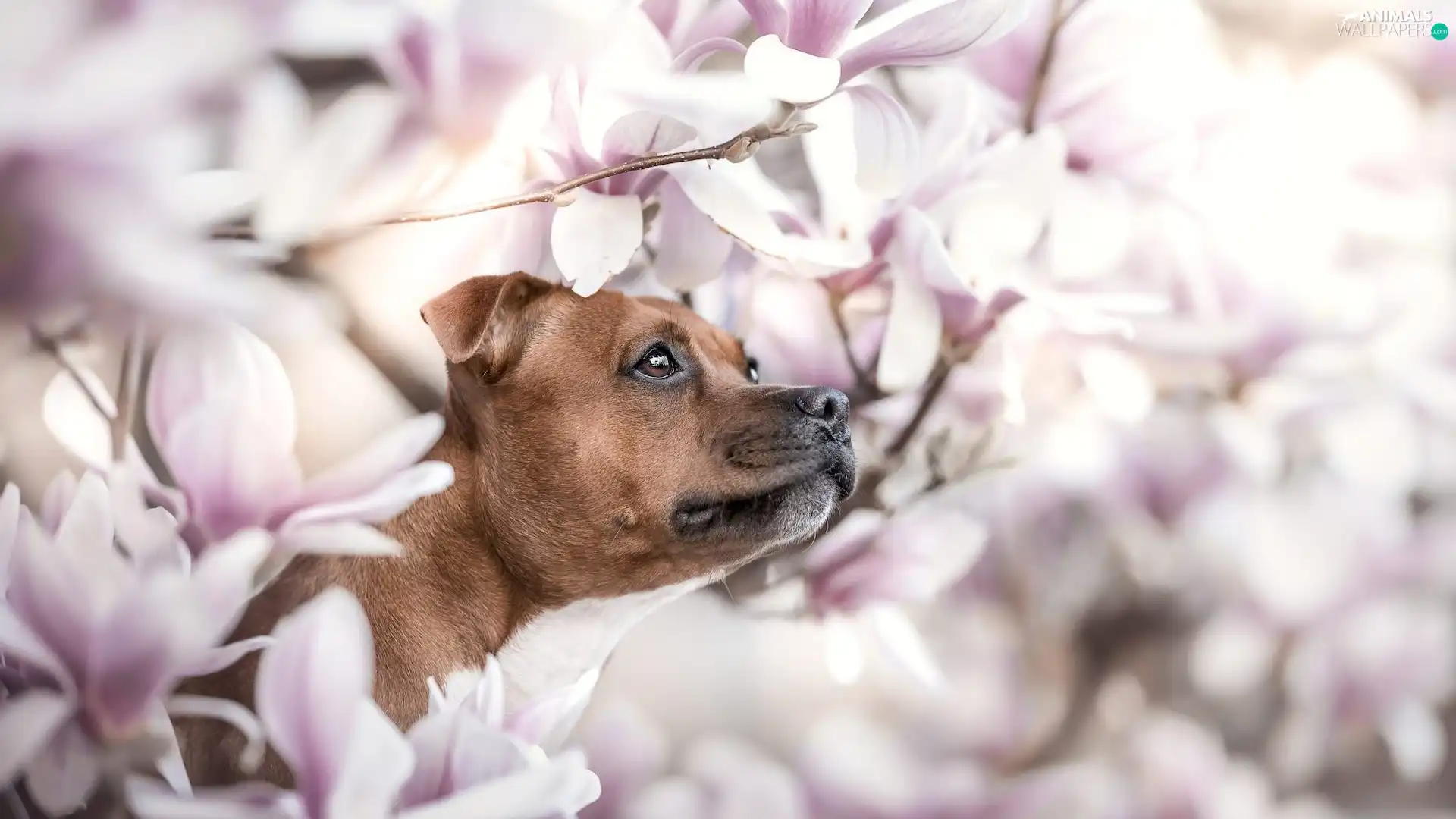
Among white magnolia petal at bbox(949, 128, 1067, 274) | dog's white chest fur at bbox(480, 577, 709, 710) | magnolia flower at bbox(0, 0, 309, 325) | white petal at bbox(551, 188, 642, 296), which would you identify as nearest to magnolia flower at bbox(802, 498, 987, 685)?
dog's white chest fur at bbox(480, 577, 709, 710)

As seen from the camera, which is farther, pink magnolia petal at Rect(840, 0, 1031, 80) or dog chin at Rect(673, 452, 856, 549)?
dog chin at Rect(673, 452, 856, 549)

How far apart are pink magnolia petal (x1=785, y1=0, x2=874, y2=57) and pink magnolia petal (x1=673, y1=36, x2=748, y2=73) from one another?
0.14 feet

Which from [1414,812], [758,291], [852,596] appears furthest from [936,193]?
[1414,812]

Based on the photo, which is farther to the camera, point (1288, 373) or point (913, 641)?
point (1288, 373)

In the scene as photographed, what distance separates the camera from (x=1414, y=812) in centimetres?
100

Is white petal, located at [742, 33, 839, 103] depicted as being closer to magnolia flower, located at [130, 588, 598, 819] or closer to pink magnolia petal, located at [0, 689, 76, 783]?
magnolia flower, located at [130, 588, 598, 819]

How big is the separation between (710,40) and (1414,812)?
3.20 ft

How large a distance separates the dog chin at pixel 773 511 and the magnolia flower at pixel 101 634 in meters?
0.29

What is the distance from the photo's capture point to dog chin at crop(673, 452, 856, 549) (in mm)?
698

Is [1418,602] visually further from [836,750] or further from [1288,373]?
[836,750]

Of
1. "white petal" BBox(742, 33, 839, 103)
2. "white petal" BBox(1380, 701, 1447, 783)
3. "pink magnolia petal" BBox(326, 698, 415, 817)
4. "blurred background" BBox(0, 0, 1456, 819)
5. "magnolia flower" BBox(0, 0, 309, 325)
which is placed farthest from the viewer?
"white petal" BBox(1380, 701, 1447, 783)

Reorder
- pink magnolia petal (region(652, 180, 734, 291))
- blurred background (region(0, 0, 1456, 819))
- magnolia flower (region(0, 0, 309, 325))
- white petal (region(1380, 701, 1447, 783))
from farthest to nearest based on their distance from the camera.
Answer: white petal (region(1380, 701, 1447, 783))
blurred background (region(0, 0, 1456, 819))
pink magnolia petal (region(652, 180, 734, 291))
magnolia flower (region(0, 0, 309, 325))

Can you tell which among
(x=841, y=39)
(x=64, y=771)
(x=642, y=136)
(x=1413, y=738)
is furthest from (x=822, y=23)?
(x=1413, y=738)

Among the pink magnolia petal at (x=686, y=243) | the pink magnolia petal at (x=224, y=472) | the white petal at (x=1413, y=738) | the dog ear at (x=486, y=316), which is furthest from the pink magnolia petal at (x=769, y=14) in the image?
the white petal at (x=1413, y=738)
